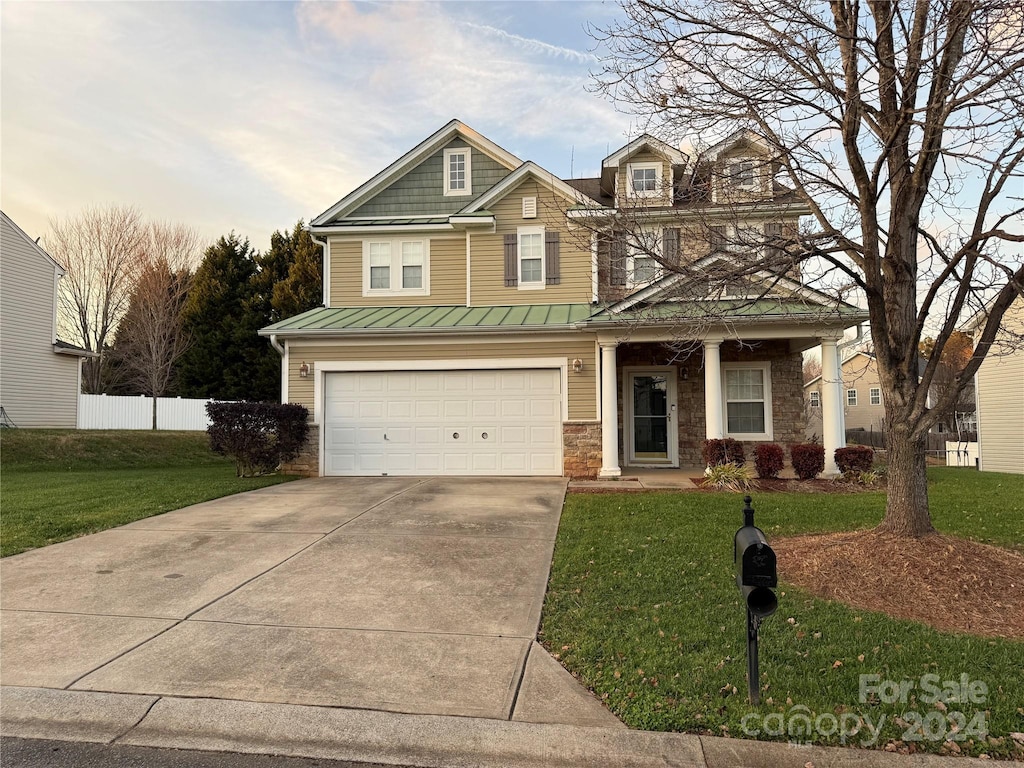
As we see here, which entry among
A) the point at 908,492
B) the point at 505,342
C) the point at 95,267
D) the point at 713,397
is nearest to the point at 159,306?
the point at 95,267

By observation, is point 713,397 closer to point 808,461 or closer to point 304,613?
point 808,461

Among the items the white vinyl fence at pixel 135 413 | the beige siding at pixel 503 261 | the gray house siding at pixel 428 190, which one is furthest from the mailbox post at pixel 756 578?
the white vinyl fence at pixel 135 413

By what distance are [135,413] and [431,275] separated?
54.9 feet

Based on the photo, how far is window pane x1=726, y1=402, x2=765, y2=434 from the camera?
13.2 meters

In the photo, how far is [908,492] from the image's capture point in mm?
5594

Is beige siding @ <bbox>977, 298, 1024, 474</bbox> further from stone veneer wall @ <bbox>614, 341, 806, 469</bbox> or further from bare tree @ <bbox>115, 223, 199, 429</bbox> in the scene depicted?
bare tree @ <bbox>115, 223, 199, 429</bbox>

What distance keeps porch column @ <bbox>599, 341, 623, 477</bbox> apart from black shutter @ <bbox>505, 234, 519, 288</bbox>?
3320 mm

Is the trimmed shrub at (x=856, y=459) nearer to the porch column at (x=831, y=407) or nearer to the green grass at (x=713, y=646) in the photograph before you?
the porch column at (x=831, y=407)

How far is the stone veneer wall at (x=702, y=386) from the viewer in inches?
512

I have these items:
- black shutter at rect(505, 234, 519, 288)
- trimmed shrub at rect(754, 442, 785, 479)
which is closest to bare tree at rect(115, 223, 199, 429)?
black shutter at rect(505, 234, 519, 288)

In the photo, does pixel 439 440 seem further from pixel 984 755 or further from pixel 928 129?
pixel 984 755

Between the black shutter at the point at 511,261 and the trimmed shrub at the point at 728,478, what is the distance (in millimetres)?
6382

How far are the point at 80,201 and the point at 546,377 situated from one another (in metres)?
23.8

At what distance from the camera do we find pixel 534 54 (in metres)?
8.13
